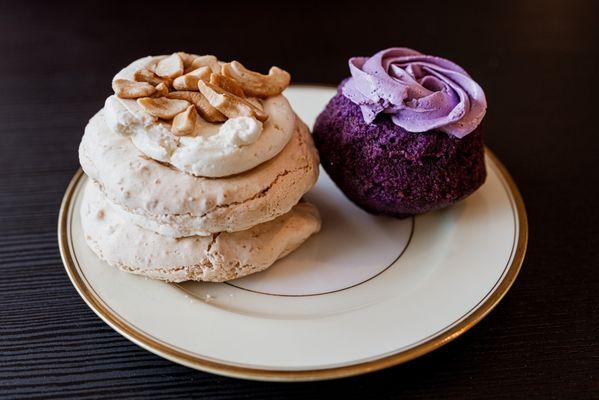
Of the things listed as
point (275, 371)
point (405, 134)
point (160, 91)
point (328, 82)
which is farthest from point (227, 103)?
point (328, 82)

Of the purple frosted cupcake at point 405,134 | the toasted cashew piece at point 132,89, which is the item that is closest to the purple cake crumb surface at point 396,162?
the purple frosted cupcake at point 405,134

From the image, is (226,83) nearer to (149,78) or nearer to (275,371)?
(149,78)

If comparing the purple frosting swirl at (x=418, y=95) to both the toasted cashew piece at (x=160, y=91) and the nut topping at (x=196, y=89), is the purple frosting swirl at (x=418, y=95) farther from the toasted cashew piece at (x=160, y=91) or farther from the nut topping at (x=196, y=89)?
the toasted cashew piece at (x=160, y=91)

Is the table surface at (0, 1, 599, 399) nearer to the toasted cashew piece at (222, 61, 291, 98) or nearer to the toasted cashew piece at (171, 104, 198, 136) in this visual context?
the toasted cashew piece at (171, 104, 198, 136)

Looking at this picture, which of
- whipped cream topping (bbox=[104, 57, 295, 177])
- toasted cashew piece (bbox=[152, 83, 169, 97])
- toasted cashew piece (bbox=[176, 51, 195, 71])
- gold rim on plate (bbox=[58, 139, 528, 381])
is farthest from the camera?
toasted cashew piece (bbox=[176, 51, 195, 71])

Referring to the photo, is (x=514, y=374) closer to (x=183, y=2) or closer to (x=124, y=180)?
(x=124, y=180)

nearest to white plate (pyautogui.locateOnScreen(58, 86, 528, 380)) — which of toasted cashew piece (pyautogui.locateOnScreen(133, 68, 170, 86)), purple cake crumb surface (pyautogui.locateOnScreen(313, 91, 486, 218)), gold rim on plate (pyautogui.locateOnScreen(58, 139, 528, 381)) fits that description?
gold rim on plate (pyautogui.locateOnScreen(58, 139, 528, 381))

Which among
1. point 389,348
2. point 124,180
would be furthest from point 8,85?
point 389,348
